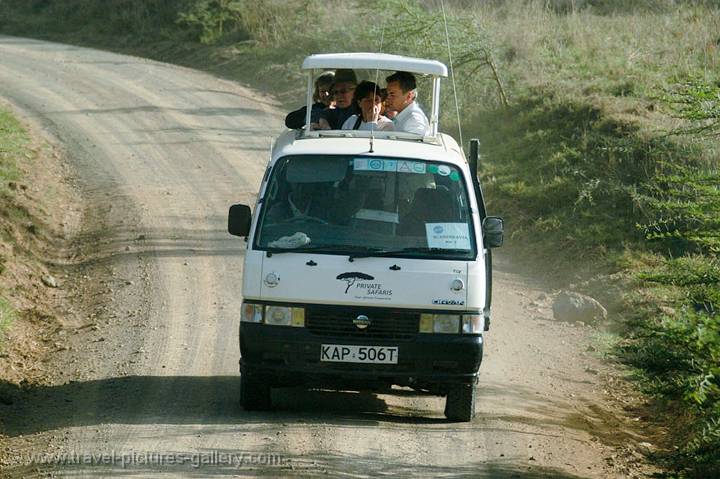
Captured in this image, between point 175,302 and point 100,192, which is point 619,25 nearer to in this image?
point 100,192

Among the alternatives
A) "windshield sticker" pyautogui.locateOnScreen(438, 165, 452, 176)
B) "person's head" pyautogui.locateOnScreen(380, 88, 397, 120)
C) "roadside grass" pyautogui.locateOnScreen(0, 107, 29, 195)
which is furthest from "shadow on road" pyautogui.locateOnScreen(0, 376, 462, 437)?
"roadside grass" pyautogui.locateOnScreen(0, 107, 29, 195)

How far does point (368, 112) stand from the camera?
Answer: 924 centimetres

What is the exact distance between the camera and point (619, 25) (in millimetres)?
22500

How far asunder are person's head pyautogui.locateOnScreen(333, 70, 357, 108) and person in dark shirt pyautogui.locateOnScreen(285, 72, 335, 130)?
8.7 inches

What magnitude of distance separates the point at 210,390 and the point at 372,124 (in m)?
2.48

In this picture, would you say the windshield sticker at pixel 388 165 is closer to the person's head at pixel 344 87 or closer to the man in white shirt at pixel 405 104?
the man in white shirt at pixel 405 104

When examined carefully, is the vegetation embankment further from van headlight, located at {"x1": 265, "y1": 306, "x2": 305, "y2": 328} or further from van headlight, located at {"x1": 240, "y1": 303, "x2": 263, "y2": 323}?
van headlight, located at {"x1": 240, "y1": 303, "x2": 263, "y2": 323}

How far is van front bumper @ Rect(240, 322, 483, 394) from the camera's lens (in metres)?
7.65

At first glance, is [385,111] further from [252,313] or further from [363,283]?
[252,313]

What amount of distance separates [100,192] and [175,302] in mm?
4834

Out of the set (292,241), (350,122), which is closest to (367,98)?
(350,122)

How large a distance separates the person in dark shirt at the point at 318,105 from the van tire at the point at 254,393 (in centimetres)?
261

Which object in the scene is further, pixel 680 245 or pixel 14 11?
pixel 14 11

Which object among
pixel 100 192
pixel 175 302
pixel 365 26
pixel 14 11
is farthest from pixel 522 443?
pixel 14 11
